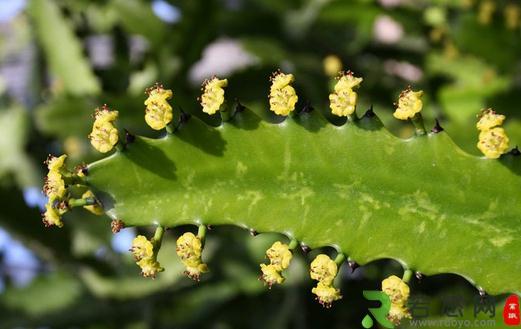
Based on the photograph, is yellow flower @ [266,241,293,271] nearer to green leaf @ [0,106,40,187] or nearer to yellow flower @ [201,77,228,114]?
yellow flower @ [201,77,228,114]

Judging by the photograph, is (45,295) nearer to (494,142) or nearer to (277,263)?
(277,263)

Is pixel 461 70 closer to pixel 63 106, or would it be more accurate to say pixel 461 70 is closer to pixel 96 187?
pixel 63 106

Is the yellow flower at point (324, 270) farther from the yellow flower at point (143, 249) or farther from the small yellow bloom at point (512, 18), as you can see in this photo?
the small yellow bloom at point (512, 18)

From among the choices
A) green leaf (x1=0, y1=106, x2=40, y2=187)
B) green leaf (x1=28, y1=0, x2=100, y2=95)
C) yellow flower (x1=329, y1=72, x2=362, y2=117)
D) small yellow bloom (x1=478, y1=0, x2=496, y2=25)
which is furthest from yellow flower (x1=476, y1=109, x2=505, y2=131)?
green leaf (x1=0, y1=106, x2=40, y2=187)

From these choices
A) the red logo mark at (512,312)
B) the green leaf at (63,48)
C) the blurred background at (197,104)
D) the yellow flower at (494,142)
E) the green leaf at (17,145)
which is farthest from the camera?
the green leaf at (17,145)

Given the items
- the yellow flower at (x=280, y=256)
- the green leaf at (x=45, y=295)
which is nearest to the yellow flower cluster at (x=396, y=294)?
the yellow flower at (x=280, y=256)
